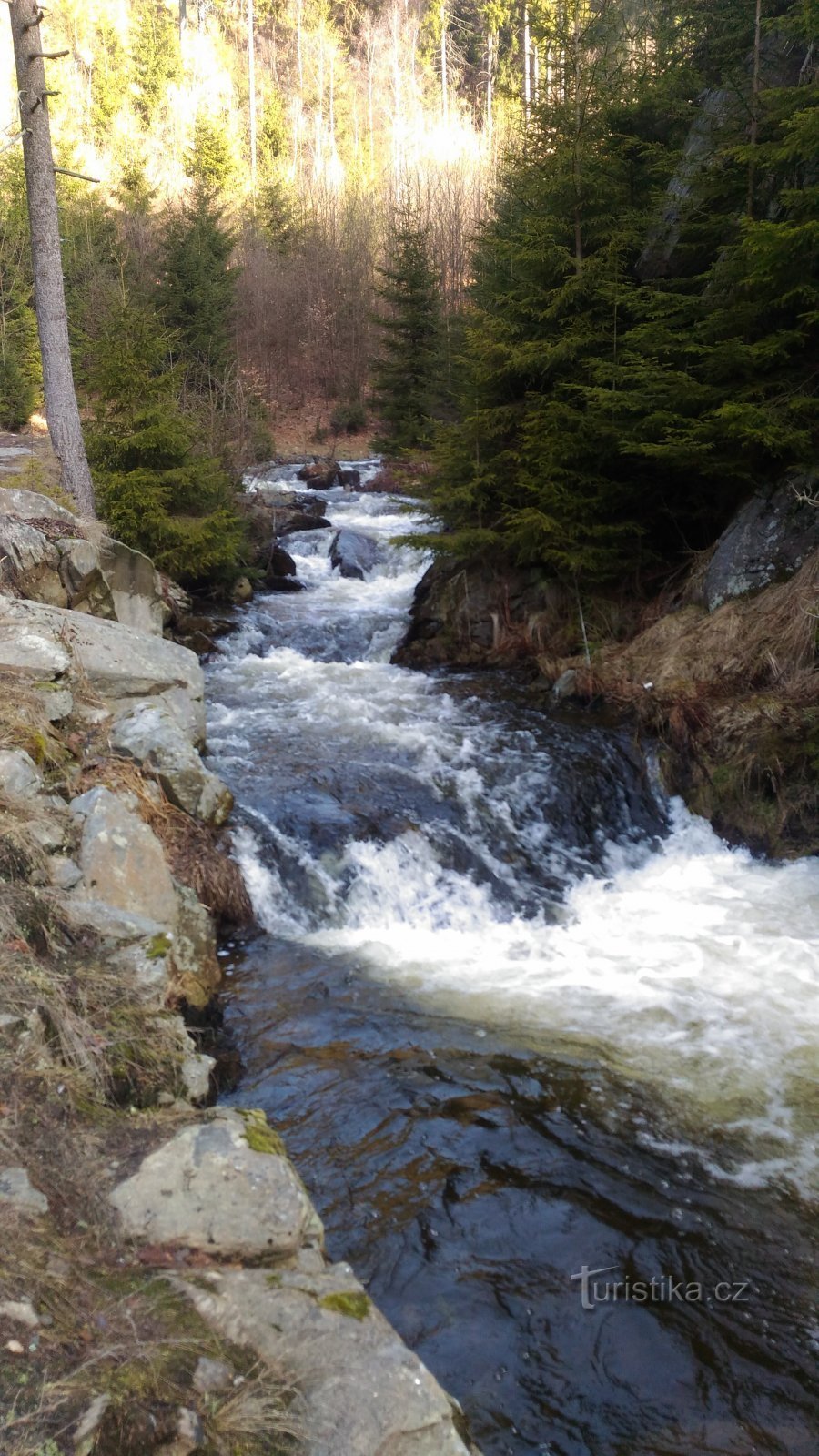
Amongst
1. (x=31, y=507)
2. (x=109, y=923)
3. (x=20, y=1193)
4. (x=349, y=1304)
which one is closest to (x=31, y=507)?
(x=31, y=507)

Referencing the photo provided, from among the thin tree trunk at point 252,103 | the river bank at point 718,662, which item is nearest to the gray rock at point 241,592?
the river bank at point 718,662

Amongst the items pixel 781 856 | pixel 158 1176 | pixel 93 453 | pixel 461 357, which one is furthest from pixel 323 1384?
pixel 93 453

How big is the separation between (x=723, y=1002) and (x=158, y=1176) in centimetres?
384

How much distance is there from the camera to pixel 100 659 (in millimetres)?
6758

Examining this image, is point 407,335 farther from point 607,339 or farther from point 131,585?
point 131,585

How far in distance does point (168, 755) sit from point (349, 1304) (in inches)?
164

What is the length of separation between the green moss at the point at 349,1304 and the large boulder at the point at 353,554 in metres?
13.4

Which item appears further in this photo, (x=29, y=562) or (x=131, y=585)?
(x=131, y=585)

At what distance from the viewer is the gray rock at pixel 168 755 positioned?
6.07 metres

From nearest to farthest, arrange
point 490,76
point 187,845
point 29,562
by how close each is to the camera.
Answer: point 187,845 < point 29,562 < point 490,76

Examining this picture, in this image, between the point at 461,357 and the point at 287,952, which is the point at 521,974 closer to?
the point at 287,952

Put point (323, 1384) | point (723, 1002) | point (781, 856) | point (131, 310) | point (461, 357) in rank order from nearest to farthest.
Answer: point (323, 1384) → point (723, 1002) → point (781, 856) → point (461, 357) → point (131, 310)

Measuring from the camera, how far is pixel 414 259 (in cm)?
2355

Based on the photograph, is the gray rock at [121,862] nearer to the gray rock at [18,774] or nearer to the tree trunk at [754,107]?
the gray rock at [18,774]
